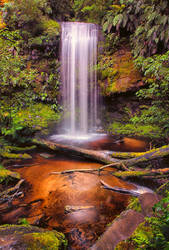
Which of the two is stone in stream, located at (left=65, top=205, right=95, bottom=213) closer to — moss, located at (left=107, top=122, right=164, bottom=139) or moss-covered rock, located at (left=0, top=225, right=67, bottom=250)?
moss-covered rock, located at (left=0, top=225, right=67, bottom=250)

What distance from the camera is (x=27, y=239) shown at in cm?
146

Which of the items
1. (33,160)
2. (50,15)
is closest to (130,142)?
(33,160)

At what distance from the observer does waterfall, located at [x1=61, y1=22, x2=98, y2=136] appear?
10.9 metres

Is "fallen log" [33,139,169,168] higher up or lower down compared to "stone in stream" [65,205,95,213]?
higher up

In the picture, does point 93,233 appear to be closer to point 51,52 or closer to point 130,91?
point 130,91

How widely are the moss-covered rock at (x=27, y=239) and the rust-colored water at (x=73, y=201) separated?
1.44 ft

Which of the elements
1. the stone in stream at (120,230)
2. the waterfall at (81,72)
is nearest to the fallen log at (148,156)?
the stone in stream at (120,230)

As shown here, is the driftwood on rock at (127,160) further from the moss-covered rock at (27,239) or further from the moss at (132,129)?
the moss at (132,129)

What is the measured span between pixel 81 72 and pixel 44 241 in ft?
35.6

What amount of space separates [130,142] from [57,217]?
515 centimetres

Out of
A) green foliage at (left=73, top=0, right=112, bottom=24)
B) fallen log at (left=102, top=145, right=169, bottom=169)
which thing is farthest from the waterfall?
fallen log at (left=102, top=145, right=169, bottom=169)

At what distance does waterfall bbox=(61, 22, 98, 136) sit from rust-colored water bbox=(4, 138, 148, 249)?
276 inches

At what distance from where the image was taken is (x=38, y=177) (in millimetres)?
3707

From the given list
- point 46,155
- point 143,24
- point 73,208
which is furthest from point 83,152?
point 143,24
